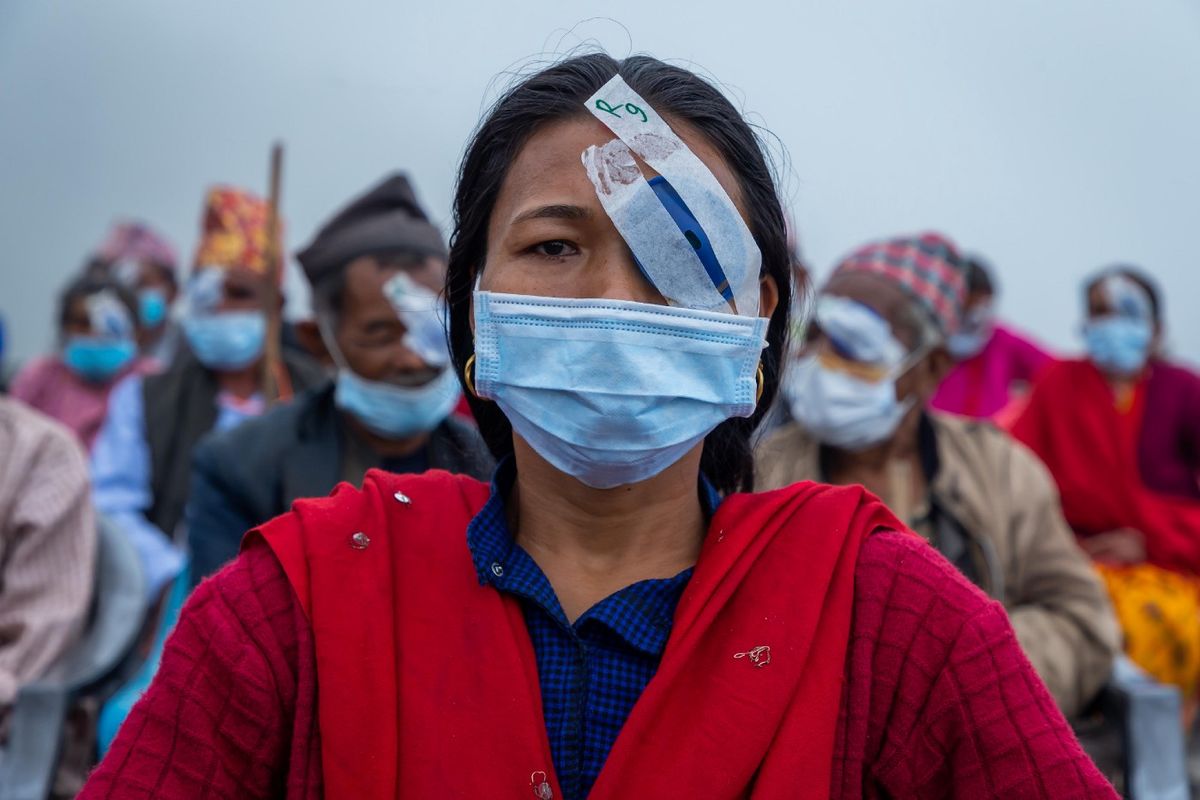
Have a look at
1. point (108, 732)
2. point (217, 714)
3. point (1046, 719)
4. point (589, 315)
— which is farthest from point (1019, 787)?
point (108, 732)

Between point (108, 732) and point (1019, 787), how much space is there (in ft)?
9.11

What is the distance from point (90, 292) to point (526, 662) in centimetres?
561

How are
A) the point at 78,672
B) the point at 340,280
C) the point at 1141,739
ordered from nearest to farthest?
the point at 1141,739
the point at 78,672
the point at 340,280

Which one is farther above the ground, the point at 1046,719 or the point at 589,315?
the point at 589,315

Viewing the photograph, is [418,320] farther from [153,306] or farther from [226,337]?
[153,306]

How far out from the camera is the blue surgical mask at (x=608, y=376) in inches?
60.5

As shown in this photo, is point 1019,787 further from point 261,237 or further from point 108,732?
point 261,237

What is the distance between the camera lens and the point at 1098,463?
18.2 feet

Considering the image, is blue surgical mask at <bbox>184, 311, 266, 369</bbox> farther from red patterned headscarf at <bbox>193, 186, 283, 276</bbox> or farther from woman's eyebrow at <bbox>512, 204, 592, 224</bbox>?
woman's eyebrow at <bbox>512, 204, 592, 224</bbox>

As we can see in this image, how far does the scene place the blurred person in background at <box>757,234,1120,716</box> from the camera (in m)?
3.54

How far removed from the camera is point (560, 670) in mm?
1527

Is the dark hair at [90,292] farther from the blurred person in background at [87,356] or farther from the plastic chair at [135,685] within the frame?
the plastic chair at [135,685]

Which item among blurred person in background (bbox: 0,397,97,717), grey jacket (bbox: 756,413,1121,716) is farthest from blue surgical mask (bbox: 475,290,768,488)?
blurred person in background (bbox: 0,397,97,717)

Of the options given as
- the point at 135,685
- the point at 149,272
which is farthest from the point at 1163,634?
the point at 149,272
